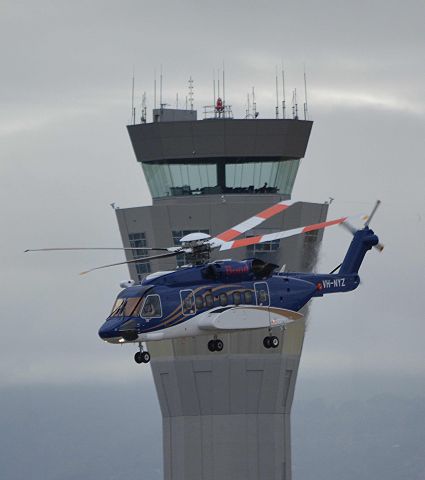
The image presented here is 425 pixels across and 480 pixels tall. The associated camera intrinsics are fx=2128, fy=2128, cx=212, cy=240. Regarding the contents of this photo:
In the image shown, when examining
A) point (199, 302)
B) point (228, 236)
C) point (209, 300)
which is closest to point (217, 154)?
point (228, 236)

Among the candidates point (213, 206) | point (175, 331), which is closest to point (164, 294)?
point (175, 331)

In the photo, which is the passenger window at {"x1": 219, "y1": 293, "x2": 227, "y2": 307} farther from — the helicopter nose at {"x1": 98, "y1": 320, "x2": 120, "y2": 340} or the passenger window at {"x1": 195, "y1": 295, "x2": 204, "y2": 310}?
the helicopter nose at {"x1": 98, "y1": 320, "x2": 120, "y2": 340}

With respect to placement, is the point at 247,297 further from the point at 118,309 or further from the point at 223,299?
the point at 118,309

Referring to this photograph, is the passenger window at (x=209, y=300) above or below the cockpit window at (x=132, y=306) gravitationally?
above

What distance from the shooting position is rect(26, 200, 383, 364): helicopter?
4729 inches

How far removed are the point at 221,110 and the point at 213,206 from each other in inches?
317

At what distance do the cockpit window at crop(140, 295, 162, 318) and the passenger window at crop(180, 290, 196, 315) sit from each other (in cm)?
193

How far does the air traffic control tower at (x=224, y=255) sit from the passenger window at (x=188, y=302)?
5259 centimetres

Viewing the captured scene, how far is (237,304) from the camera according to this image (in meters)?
125

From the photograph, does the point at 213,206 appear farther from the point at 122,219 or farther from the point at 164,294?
the point at 164,294

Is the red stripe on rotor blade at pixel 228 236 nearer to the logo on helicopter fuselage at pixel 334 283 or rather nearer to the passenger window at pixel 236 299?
the passenger window at pixel 236 299

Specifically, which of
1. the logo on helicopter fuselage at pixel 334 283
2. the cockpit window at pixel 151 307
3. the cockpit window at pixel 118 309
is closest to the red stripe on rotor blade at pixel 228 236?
the logo on helicopter fuselage at pixel 334 283

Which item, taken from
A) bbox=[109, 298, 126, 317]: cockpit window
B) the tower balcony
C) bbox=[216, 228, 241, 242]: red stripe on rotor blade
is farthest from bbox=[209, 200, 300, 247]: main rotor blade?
the tower balcony

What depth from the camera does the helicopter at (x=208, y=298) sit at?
12012cm
